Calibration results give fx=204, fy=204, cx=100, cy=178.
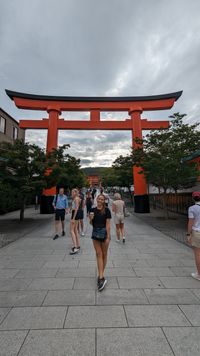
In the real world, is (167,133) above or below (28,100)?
below

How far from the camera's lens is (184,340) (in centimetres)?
241

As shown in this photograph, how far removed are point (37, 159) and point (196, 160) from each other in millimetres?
9213

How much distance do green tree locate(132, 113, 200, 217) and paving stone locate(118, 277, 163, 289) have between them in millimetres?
7460

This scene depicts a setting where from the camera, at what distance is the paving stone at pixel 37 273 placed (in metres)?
4.39

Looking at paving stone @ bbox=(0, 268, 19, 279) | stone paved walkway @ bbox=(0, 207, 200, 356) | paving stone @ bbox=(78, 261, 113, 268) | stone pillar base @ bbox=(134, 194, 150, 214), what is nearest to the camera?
stone paved walkway @ bbox=(0, 207, 200, 356)

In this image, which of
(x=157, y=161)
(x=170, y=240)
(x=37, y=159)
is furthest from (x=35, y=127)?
(x=170, y=240)

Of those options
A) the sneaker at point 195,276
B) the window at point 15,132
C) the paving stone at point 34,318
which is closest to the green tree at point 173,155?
the sneaker at point 195,276

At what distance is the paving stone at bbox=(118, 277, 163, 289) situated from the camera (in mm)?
3883

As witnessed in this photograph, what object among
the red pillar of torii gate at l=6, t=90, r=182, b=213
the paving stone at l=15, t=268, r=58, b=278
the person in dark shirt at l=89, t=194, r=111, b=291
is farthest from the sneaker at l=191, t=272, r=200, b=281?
the red pillar of torii gate at l=6, t=90, r=182, b=213

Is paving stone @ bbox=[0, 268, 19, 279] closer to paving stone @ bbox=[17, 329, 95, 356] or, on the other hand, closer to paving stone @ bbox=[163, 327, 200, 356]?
paving stone @ bbox=[17, 329, 95, 356]

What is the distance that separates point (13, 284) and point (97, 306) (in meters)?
1.84

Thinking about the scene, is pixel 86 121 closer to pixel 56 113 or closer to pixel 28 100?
pixel 56 113

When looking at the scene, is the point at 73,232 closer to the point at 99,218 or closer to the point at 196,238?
the point at 99,218

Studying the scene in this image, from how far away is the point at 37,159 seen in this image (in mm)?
11328
